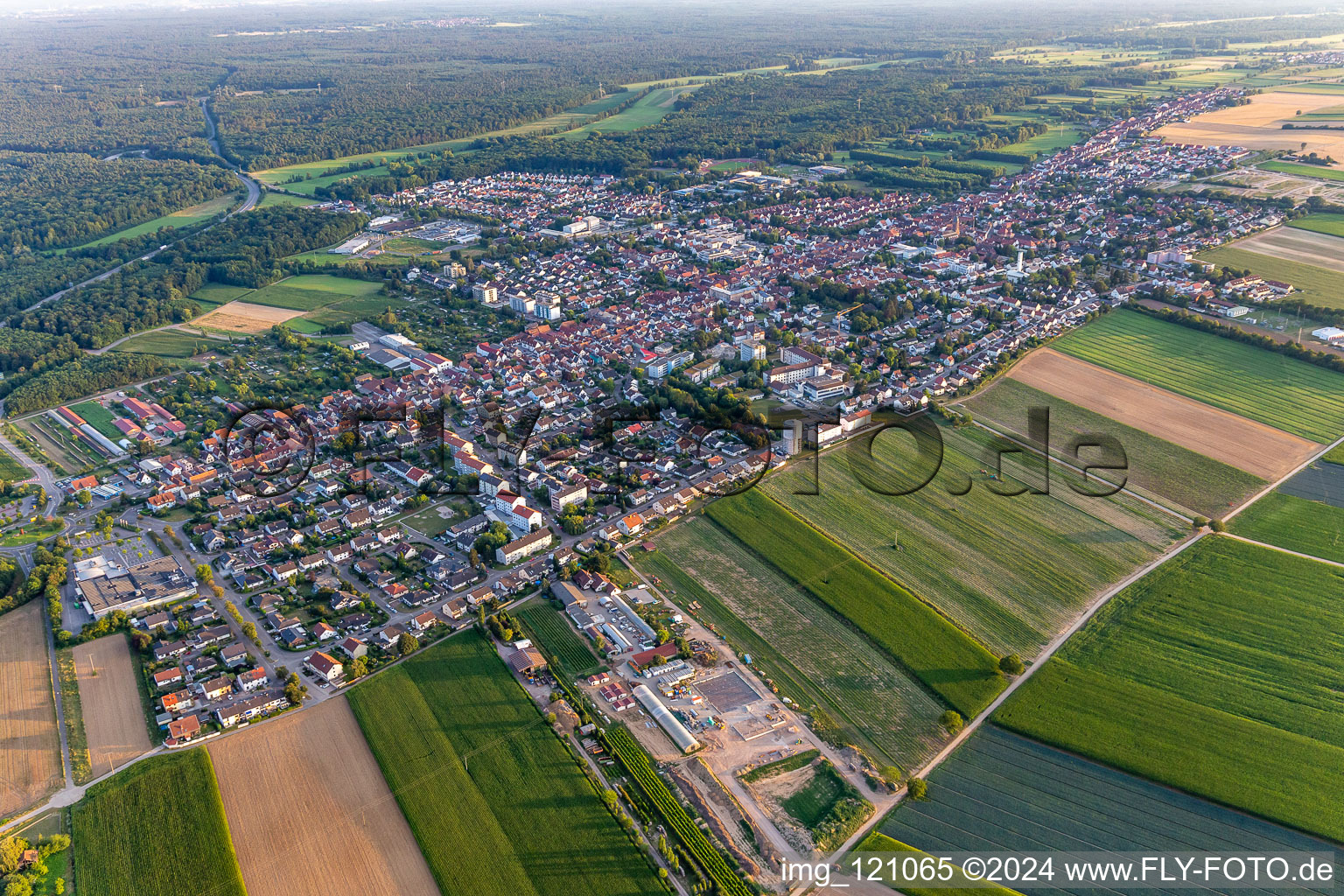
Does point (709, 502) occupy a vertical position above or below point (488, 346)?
below

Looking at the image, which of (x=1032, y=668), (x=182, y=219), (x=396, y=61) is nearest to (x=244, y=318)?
(x=182, y=219)

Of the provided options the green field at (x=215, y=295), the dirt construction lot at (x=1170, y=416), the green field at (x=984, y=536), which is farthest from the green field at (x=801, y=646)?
the green field at (x=215, y=295)

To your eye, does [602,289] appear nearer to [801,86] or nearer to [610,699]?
[610,699]

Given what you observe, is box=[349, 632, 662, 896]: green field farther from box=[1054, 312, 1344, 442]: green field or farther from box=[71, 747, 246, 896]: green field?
box=[1054, 312, 1344, 442]: green field

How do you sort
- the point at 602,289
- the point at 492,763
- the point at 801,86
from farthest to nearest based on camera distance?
the point at 801,86 → the point at 602,289 → the point at 492,763

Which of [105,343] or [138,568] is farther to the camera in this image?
[105,343]

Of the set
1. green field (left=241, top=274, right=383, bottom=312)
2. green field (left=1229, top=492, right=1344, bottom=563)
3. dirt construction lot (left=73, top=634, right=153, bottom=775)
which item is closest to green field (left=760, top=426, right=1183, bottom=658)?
green field (left=1229, top=492, right=1344, bottom=563)

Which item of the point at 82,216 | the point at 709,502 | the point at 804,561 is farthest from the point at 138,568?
the point at 82,216
